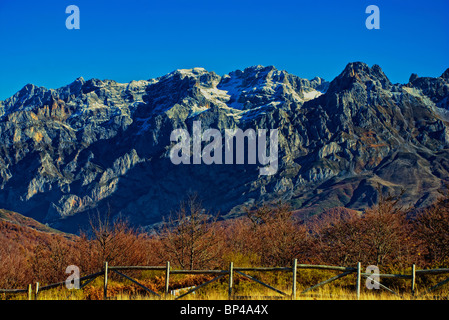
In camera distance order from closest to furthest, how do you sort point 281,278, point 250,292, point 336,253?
point 250,292 → point 281,278 → point 336,253

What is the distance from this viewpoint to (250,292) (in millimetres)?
29141

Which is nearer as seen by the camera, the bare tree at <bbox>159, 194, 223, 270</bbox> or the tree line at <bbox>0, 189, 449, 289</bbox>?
the tree line at <bbox>0, 189, 449, 289</bbox>

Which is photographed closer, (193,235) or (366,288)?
(366,288)

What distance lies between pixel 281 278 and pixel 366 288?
20.2 ft

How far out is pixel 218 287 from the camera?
3064 centimetres

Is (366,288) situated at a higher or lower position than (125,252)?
lower

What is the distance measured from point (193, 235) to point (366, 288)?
25.3 metres

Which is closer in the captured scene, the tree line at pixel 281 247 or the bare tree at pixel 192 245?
the tree line at pixel 281 247

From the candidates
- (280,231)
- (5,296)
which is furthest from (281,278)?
(280,231)

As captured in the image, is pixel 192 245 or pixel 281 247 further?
pixel 281 247
